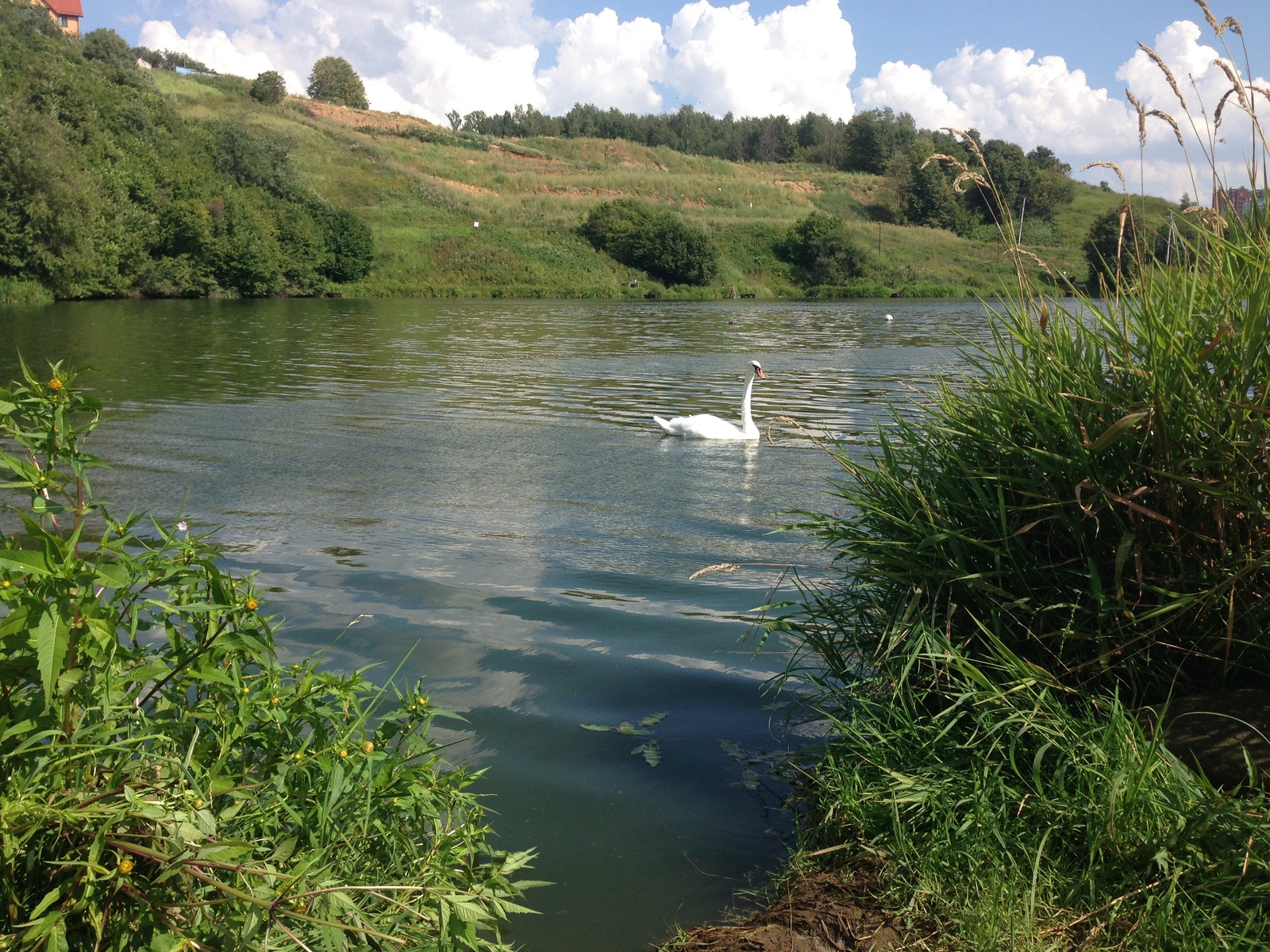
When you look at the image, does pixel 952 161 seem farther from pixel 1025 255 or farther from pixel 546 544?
pixel 546 544

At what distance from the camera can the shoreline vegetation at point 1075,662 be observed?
8.58 feet

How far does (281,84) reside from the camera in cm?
7981

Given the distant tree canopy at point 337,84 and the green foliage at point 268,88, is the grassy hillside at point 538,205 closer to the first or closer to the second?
the green foliage at point 268,88

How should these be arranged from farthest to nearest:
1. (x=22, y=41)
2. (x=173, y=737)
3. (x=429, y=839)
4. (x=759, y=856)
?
(x=22, y=41)
(x=759, y=856)
(x=429, y=839)
(x=173, y=737)

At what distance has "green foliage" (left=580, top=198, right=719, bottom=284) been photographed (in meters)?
63.7

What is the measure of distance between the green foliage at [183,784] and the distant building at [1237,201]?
3.17 meters

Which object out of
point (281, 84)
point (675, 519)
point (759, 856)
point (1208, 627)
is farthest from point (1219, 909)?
→ point (281, 84)

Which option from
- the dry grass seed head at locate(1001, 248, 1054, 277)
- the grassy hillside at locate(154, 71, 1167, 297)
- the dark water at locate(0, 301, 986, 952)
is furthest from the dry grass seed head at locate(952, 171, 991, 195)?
the grassy hillside at locate(154, 71, 1167, 297)

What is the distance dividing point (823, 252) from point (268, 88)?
4528 centimetres

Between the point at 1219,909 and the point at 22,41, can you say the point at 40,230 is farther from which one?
the point at 1219,909

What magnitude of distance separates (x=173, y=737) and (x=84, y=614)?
472 millimetres

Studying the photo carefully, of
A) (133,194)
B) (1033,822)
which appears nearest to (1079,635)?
(1033,822)

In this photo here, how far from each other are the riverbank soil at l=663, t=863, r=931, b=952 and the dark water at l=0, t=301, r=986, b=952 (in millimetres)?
274

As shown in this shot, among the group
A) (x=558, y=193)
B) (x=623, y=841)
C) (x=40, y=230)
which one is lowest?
(x=623, y=841)
